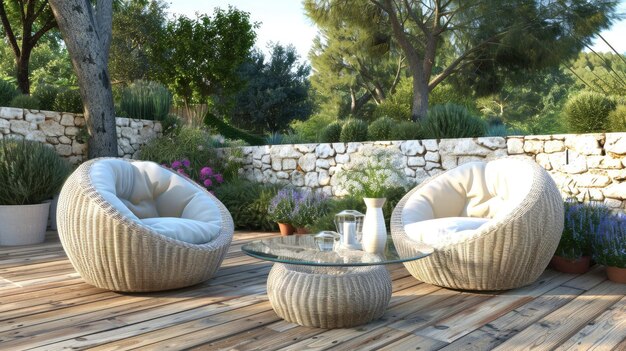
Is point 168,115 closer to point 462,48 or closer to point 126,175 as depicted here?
point 126,175

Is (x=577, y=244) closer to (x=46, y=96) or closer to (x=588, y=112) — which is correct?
(x=588, y=112)

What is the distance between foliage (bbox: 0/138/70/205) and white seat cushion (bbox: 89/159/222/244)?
2.04m

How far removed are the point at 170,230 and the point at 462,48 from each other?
11.5 metres

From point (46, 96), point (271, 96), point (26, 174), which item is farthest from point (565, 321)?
point (271, 96)

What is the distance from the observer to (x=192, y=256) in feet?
9.48

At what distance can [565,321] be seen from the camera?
240cm

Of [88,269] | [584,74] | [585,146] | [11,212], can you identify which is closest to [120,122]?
[11,212]

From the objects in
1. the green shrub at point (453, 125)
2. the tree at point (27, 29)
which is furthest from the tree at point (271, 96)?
the green shrub at point (453, 125)

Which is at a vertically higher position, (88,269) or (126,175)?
(126,175)

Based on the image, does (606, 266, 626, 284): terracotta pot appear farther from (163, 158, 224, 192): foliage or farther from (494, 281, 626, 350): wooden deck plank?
(163, 158, 224, 192): foliage

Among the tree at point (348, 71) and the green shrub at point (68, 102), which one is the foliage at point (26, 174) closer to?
the green shrub at point (68, 102)

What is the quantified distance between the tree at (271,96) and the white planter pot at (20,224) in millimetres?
13359

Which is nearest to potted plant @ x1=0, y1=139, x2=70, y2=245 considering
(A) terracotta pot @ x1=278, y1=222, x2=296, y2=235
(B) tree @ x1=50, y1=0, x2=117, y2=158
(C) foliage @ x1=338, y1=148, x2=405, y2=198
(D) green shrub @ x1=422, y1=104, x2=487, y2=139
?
(B) tree @ x1=50, y1=0, x2=117, y2=158

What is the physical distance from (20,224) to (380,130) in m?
4.28
